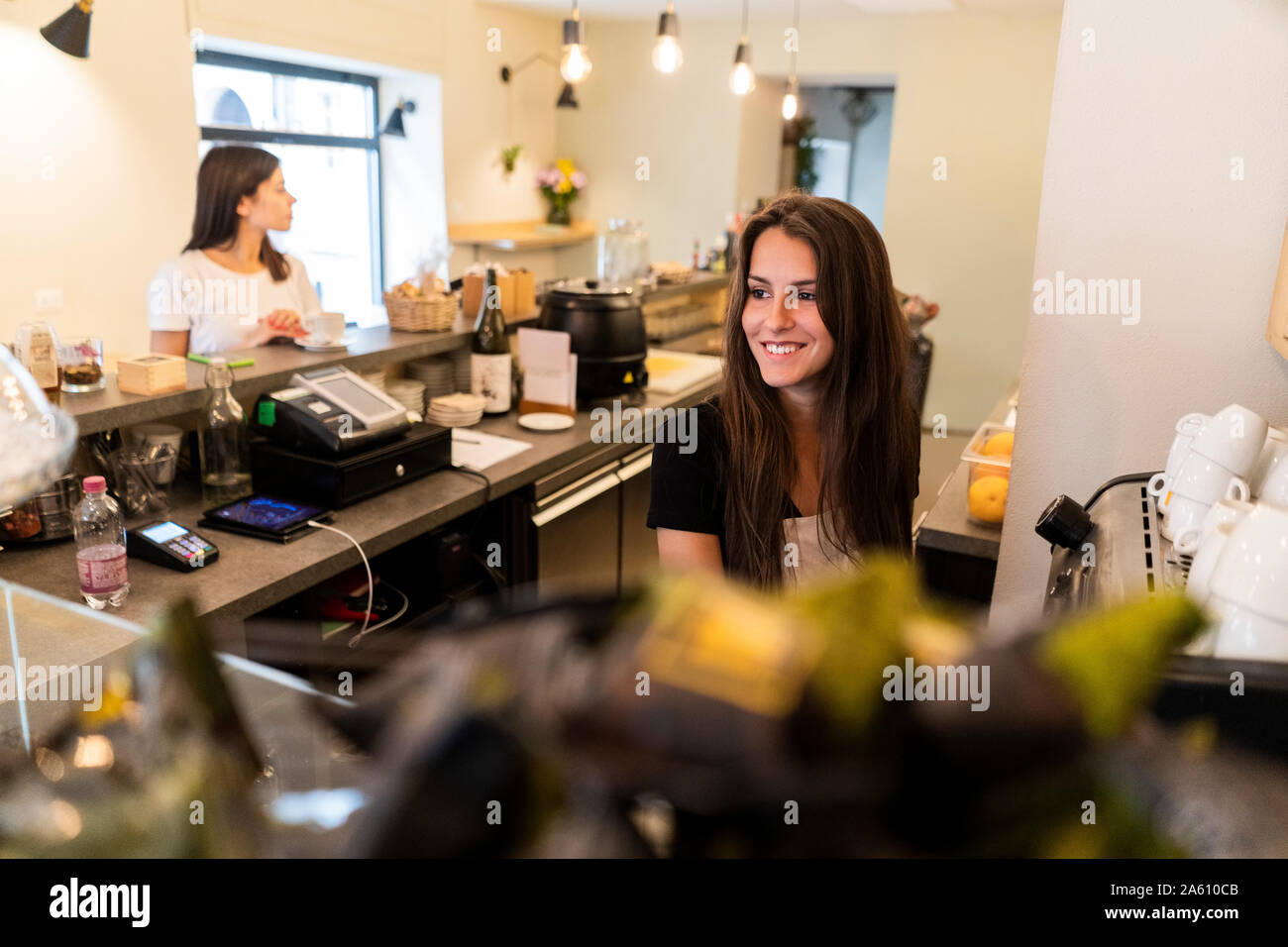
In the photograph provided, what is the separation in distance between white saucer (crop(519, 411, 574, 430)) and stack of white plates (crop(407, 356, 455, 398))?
1.06ft

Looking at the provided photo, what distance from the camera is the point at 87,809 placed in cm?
35

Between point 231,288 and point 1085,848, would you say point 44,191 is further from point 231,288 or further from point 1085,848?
point 1085,848

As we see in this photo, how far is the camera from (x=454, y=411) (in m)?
3.22

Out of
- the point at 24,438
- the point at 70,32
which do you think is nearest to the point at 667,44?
the point at 70,32

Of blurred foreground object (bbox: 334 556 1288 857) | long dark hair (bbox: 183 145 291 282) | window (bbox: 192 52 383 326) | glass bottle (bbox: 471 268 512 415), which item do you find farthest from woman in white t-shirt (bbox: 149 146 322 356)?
blurred foreground object (bbox: 334 556 1288 857)

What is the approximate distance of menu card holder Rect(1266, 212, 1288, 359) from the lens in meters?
1.57

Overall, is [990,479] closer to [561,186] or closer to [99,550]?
[99,550]

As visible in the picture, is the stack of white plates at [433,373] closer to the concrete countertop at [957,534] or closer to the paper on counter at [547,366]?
the paper on counter at [547,366]

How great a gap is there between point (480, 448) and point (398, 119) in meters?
4.44

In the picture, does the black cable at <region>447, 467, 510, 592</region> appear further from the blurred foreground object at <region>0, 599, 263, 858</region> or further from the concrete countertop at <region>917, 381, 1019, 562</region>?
the blurred foreground object at <region>0, 599, 263, 858</region>

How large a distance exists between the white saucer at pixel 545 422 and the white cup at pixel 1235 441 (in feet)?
7.08

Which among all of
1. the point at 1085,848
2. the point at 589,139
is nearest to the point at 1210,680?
the point at 1085,848

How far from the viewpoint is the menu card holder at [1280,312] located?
1570 mm
